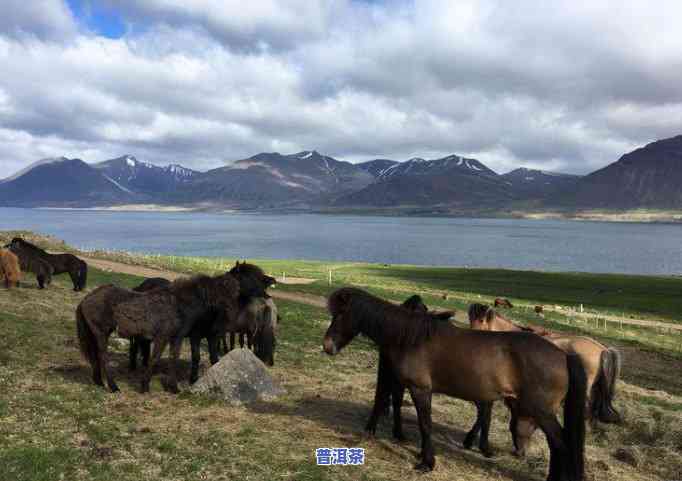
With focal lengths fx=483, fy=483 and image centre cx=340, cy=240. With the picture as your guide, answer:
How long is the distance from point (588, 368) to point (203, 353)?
10866mm

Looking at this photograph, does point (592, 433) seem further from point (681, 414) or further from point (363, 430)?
point (363, 430)

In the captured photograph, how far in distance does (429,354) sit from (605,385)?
5.68m

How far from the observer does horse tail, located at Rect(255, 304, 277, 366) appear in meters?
14.4

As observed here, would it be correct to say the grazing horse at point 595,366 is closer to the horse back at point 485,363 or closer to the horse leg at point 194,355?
the horse back at point 485,363

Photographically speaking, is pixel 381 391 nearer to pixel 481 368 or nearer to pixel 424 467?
pixel 424 467

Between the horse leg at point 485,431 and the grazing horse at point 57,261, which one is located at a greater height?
the grazing horse at point 57,261

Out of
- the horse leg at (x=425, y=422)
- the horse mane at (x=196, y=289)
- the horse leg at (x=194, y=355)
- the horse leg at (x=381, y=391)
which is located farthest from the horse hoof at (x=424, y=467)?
the horse leg at (x=194, y=355)

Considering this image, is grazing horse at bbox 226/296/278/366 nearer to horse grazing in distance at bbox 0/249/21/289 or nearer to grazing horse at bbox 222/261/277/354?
grazing horse at bbox 222/261/277/354

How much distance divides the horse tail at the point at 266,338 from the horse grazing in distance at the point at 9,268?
13.5 metres

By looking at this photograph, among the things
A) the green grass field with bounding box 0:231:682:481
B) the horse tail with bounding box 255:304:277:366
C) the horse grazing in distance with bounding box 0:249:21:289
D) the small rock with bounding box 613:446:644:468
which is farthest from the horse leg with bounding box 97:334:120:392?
the horse grazing in distance with bounding box 0:249:21:289

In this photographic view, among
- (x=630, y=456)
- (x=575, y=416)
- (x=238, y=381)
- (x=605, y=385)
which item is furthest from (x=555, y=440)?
(x=238, y=381)

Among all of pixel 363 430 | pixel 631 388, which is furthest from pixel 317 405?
pixel 631 388

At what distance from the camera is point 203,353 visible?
15219 mm

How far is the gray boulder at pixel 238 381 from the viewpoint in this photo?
1086 cm
